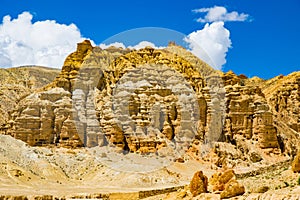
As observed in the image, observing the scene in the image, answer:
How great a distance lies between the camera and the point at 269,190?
3250cm

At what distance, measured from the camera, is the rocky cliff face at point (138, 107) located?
88562 mm

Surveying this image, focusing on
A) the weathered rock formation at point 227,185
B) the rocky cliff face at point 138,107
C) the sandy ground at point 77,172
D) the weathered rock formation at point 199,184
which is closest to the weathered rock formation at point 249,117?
the rocky cliff face at point 138,107

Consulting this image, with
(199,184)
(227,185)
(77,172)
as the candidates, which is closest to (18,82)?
(77,172)

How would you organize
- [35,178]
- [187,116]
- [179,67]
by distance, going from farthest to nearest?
[179,67]
[187,116]
[35,178]

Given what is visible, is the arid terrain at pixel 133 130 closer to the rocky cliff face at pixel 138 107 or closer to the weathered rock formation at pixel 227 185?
the rocky cliff face at pixel 138 107

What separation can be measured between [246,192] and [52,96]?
6249 centimetres

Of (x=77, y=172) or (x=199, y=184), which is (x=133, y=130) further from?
(x=199, y=184)

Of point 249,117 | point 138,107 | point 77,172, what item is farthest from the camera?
point 249,117

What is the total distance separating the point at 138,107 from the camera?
297 ft

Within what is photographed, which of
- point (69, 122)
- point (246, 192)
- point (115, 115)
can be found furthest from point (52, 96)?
point (246, 192)

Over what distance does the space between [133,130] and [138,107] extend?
14.2 ft

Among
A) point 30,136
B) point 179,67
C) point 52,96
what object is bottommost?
point 30,136

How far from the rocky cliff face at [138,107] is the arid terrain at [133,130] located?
18 centimetres

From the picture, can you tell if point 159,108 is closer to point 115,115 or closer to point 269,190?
point 115,115
